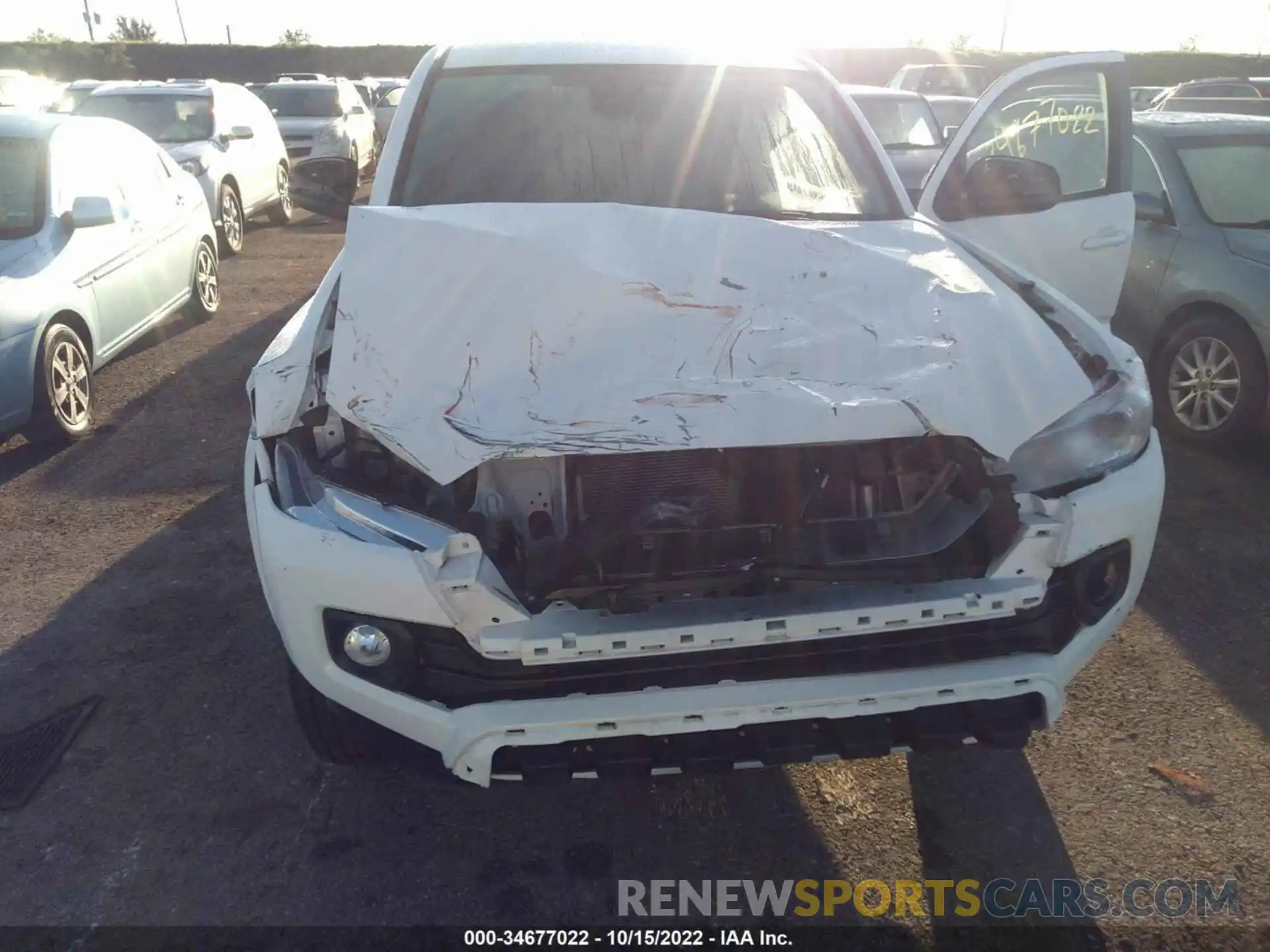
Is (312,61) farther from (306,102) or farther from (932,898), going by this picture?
(932,898)

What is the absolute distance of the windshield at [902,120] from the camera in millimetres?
9273

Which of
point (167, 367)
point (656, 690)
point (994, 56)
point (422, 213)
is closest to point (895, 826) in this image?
point (656, 690)

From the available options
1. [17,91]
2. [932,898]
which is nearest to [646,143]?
[932,898]

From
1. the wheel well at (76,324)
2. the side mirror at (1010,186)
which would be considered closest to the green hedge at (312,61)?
the side mirror at (1010,186)

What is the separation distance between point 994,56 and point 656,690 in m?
35.2

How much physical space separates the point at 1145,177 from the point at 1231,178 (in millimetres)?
412

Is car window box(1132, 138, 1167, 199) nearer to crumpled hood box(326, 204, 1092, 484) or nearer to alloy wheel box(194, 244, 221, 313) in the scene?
crumpled hood box(326, 204, 1092, 484)

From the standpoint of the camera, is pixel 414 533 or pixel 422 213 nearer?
pixel 414 533

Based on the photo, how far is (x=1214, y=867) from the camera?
239 cm

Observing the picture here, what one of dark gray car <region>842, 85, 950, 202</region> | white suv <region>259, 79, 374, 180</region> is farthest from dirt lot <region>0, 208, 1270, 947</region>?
white suv <region>259, 79, 374, 180</region>

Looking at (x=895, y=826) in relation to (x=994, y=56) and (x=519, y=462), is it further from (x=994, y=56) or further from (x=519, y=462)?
(x=994, y=56)

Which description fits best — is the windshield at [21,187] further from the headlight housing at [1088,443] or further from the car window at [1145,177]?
the car window at [1145,177]

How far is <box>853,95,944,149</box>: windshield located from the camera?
9.27m

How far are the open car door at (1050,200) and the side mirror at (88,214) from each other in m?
4.25
